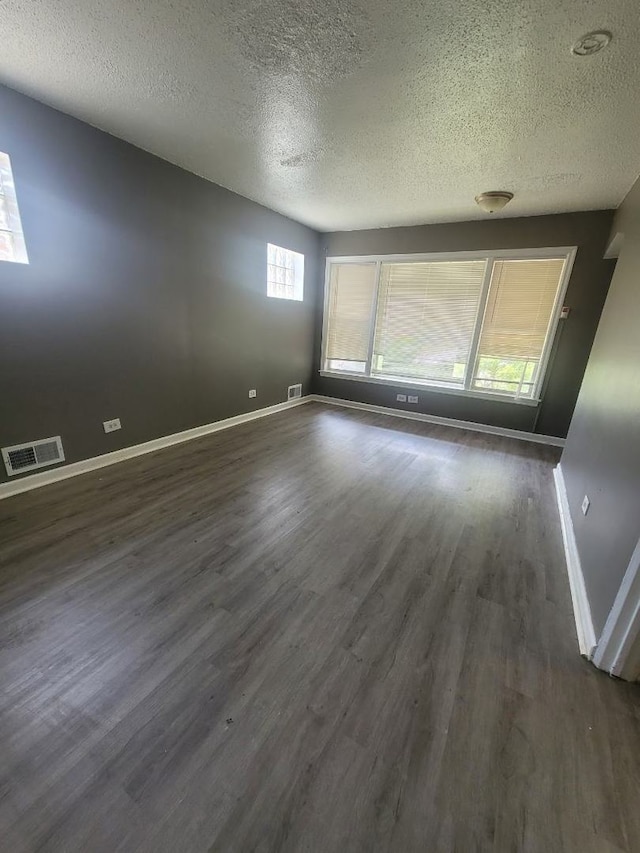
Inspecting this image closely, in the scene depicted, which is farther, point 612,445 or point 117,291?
point 117,291

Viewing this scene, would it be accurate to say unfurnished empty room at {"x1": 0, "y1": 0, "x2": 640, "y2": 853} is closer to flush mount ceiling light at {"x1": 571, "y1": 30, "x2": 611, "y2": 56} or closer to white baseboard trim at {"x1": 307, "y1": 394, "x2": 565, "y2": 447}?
flush mount ceiling light at {"x1": 571, "y1": 30, "x2": 611, "y2": 56}

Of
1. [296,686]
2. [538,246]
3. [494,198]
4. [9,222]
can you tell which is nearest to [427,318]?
[538,246]

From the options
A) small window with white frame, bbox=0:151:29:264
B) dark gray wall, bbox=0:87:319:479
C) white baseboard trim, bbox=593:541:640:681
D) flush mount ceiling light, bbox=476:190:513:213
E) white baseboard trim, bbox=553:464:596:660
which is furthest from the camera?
flush mount ceiling light, bbox=476:190:513:213

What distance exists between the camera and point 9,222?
234cm

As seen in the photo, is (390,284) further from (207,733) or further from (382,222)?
(207,733)

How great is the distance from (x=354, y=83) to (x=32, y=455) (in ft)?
10.9

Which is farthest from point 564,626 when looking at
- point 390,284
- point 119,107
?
point 390,284

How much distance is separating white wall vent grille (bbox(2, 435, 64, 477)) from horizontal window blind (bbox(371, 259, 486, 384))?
4.23 metres

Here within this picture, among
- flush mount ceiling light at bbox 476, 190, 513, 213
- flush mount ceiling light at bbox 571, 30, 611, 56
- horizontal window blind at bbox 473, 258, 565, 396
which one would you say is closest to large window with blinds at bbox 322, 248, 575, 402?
horizontal window blind at bbox 473, 258, 565, 396

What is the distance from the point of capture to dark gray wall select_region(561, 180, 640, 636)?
5.17 ft

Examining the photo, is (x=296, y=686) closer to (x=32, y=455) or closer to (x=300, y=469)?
(x=300, y=469)

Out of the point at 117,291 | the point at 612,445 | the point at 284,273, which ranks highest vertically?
the point at 284,273

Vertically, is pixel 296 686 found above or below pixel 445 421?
below

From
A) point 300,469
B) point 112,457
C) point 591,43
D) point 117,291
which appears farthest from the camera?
point 300,469
